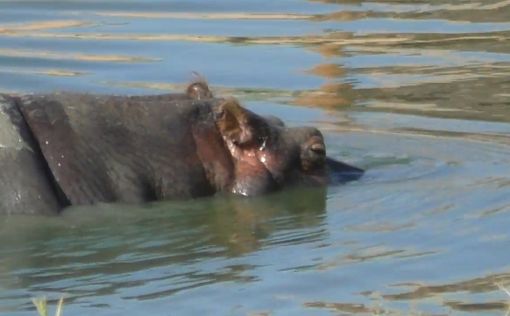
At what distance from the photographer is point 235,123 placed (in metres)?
8.20

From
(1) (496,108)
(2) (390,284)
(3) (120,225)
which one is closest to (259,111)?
(1) (496,108)

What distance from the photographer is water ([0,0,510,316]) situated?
6.52 m

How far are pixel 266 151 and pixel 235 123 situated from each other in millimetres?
226

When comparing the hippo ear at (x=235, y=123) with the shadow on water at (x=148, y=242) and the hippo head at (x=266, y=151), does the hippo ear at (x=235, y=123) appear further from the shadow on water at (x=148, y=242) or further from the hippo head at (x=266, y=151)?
the shadow on water at (x=148, y=242)

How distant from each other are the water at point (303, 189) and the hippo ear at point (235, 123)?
0.30 metres

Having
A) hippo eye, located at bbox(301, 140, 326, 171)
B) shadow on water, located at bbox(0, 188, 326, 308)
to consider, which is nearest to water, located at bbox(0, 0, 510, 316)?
shadow on water, located at bbox(0, 188, 326, 308)

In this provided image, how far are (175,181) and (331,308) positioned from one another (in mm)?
1956

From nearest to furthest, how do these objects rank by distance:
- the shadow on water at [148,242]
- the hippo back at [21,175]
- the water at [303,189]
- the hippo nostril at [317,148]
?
1. the water at [303,189]
2. the shadow on water at [148,242]
3. the hippo back at [21,175]
4. the hippo nostril at [317,148]

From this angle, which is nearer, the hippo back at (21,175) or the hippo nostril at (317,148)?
the hippo back at (21,175)

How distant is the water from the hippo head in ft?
0.33

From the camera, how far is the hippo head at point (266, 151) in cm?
820

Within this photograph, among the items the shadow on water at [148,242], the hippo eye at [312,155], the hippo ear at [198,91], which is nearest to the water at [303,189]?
the shadow on water at [148,242]

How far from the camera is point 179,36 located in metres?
13.0

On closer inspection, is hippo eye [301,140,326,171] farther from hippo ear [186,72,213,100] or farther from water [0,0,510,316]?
hippo ear [186,72,213,100]
